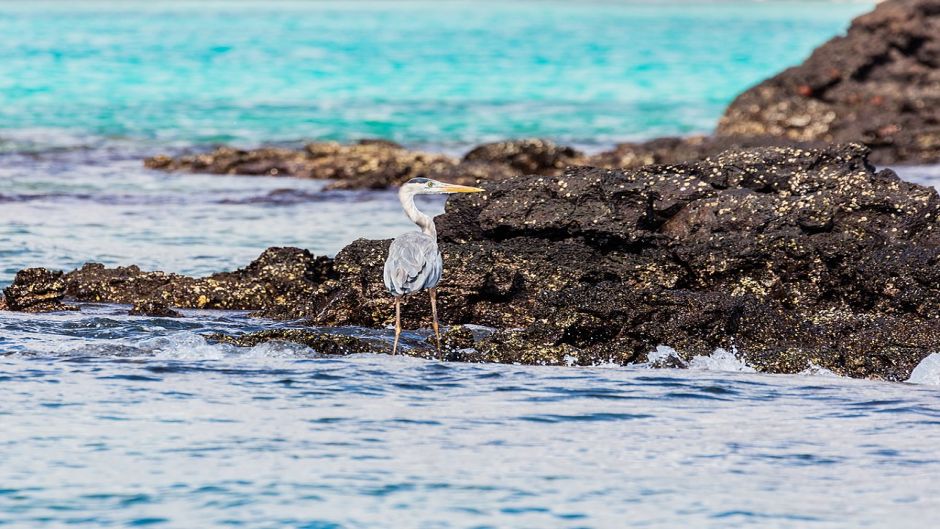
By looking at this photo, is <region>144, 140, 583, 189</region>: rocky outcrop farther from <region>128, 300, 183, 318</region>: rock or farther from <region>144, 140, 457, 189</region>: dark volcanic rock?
<region>128, 300, 183, 318</region>: rock

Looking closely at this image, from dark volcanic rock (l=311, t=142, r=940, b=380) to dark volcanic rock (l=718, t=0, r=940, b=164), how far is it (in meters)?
14.9

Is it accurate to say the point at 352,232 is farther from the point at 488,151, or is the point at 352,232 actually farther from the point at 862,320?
the point at 862,320

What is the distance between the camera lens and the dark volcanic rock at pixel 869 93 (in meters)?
25.8

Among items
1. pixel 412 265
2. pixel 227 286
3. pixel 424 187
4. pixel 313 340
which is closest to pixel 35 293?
pixel 227 286

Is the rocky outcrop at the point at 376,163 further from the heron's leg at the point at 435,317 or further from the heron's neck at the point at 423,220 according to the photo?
the heron's leg at the point at 435,317

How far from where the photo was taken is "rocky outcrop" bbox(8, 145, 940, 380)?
9.34 metres

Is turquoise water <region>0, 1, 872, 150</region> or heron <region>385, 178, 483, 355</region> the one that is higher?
turquoise water <region>0, 1, 872, 150</region>

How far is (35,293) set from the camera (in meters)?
11.3

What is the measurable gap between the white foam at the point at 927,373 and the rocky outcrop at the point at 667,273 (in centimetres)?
Result: 7

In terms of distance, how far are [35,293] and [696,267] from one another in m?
5.36

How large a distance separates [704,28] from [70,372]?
114 m

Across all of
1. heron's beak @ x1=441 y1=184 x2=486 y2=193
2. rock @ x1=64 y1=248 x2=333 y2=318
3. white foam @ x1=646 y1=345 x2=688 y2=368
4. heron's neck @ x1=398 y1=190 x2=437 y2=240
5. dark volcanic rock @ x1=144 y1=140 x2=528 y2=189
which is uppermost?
dark volcanic rock @ x1=144 y1=140 x2=528 y2=189

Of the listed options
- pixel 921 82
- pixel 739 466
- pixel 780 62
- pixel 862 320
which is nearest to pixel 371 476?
pixel 739 466

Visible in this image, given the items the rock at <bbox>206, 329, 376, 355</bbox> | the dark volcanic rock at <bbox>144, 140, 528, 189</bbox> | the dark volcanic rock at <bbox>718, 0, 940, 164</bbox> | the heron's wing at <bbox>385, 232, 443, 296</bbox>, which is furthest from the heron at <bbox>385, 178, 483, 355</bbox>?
the dark volcanic rock at <bbox>718, 0, 940, 164</bbox>
